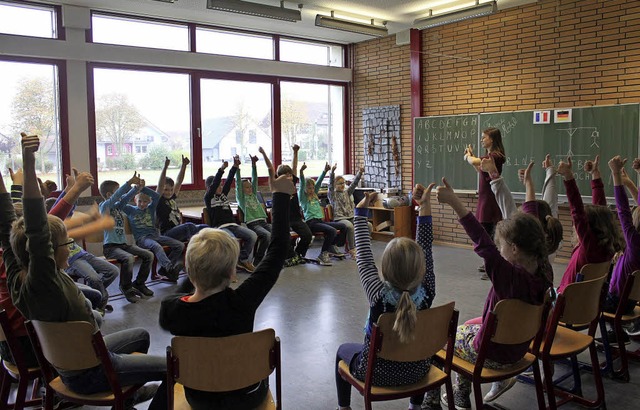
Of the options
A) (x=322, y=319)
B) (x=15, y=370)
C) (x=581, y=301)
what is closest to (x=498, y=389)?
(x=581, y=301)

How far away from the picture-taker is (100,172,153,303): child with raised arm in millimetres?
5324

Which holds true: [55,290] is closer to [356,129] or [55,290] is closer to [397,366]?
[397,366]

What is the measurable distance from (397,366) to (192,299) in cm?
88

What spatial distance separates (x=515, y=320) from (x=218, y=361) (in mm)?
1291

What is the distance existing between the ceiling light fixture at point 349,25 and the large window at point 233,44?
1.47m

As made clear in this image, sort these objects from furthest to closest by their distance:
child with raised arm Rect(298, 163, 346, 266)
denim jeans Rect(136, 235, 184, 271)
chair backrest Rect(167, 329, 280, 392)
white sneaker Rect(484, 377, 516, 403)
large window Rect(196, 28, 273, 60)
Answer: large window Rect(196, 28, 273, 60)
child with raised arm Rect(298, 163, 346, 266)
denim jeans Rect(136, 235, 184, 271)
white sneaker Rect(484, 377, 516, 403)
chair backrest Rect(167, 329, 280, 392)

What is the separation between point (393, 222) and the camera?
854 centimetres

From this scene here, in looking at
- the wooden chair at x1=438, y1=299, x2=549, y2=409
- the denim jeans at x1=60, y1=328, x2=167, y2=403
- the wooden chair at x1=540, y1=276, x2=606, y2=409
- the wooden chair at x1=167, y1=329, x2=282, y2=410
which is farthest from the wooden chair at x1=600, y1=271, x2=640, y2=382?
the denim jeans at x1=60, y1=328, x2=167, y2=403

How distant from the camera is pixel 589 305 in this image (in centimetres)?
281

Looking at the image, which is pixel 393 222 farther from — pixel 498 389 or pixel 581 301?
pixel 581 301

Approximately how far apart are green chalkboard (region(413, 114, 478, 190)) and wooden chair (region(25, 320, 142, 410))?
6355mm

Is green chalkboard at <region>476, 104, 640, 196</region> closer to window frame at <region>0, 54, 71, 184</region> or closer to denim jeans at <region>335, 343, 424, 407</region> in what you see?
denim jeans at <region>335, 343, 424, 407</region>

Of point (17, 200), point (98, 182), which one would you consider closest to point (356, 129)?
point (98, 182)

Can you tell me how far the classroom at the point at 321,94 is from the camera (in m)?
6.39
